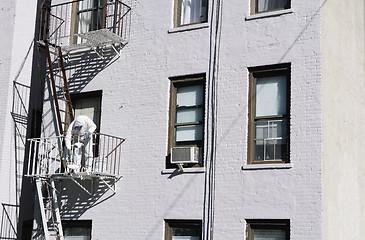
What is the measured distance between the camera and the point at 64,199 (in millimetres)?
17656

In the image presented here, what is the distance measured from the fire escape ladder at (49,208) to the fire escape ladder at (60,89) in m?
1.46

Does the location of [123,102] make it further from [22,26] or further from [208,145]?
[22,26]

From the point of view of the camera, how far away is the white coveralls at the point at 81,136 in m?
16.6

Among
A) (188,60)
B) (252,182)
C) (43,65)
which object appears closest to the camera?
(252,182)

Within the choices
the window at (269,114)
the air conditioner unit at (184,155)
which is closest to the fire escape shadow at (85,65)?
the air conditioner unit at (184,155)

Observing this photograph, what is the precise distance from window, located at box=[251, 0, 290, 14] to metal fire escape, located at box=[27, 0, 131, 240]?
3.45 meters

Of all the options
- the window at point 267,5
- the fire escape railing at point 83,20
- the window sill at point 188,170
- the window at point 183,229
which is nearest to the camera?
the window at point 183,229

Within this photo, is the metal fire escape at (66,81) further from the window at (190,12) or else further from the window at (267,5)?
the window at (267,5)

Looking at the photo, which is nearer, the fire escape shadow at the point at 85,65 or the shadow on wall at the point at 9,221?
the fire escape shadow at the point at 85,65

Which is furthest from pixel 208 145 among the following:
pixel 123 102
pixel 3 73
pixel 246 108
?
pixel 3 73

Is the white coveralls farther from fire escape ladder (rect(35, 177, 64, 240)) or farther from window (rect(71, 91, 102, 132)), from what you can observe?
fire escape ladder (rect(35, 177, 64, 240))

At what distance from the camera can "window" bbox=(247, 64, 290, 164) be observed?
1507 cm

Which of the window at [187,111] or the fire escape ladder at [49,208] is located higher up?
the window at [187,111]

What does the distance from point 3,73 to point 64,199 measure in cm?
423
